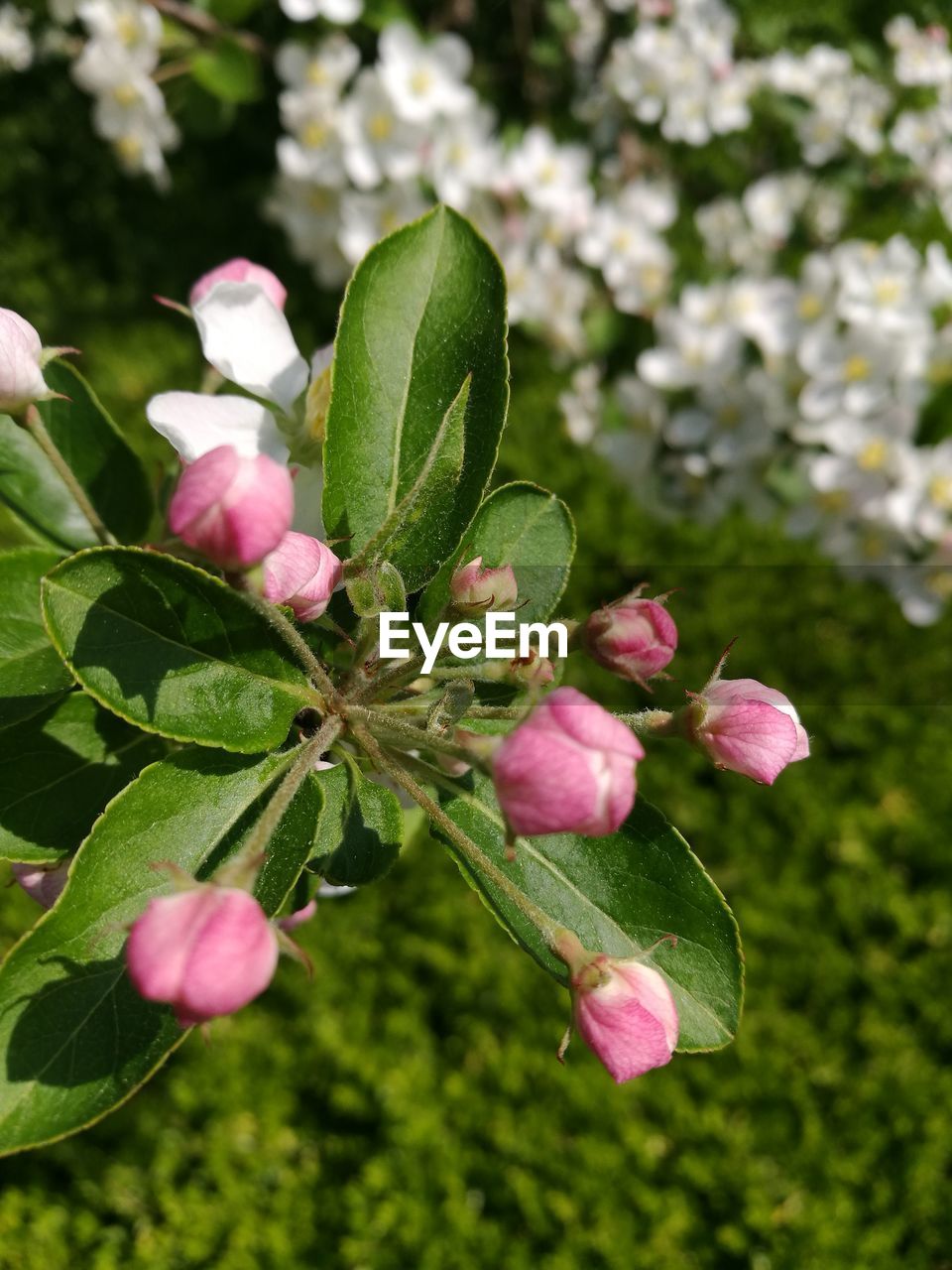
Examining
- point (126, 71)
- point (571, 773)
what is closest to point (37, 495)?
point (571, 773)

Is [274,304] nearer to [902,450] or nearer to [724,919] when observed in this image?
[724,919]

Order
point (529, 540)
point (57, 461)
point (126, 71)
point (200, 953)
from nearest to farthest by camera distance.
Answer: point (200, 953), point (57, 461), point (529, 540), point (126, 71)

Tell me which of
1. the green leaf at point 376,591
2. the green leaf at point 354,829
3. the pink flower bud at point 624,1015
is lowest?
the pink flower bud at point 624,1015

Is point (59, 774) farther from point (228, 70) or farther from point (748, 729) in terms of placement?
point (228, 70)

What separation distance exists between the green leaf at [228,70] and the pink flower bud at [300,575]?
1462mm

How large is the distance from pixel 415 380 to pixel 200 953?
1.48ft

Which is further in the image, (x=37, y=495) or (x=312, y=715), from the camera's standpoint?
(x=37, y=495)

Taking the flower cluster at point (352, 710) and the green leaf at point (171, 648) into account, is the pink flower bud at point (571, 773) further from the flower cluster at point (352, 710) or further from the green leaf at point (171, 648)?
the green leaf at point (171, 648)

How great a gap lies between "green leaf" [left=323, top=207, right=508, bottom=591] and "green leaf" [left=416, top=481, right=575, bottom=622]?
0.19 feet

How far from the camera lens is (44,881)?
80cm

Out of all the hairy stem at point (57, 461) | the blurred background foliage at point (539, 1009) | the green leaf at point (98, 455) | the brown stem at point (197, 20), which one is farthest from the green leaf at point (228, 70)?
the hairy stem at point (57, 461)

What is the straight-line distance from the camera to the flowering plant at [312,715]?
0.60m

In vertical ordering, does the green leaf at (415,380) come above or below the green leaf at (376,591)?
above

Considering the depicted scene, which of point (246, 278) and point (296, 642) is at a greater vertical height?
point (246, 278)
